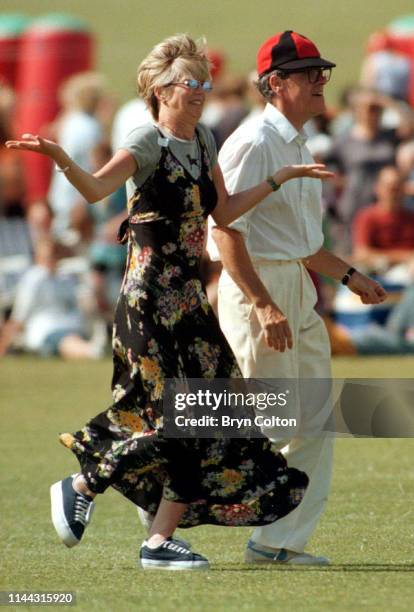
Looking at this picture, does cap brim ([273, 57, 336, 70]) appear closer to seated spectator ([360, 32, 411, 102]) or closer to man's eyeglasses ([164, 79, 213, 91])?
man's eyeglasses ([164, 79, 213, 91])

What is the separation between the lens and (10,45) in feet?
66.0

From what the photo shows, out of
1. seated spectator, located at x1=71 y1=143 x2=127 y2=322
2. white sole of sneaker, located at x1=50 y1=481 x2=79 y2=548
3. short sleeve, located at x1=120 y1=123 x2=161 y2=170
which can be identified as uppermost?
short sleeve, located at x1=120 y1=123 x2=161 y2=170

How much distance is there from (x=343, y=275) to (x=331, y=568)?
3.93 ft

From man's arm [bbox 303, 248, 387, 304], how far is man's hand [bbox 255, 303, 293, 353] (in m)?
0.51

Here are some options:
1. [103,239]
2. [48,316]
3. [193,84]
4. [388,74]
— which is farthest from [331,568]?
[388,74]

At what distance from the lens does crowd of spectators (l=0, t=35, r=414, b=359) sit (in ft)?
45.3

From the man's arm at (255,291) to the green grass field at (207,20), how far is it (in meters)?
24.0

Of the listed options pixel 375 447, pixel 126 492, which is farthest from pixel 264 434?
pixel 375 447

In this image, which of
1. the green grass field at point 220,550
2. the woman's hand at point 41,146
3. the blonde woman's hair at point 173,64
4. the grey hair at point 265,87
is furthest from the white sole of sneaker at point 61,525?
the grey hair at point 265,87

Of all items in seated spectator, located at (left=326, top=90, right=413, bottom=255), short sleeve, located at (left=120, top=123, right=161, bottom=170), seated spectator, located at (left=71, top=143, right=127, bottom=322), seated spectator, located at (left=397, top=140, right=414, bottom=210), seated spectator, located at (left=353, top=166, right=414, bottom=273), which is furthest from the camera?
seated spectator, located at (left=326, top=90, right=413, bottom=255)

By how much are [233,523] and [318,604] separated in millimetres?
832

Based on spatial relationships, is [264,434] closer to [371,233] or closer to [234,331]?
[234,331]

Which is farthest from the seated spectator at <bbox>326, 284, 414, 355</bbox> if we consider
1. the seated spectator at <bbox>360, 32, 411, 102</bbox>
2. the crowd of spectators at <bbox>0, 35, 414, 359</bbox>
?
the seated spectator at <bbox>360, 32, 411, 102</bbox>

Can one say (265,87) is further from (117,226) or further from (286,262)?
(117,226)
